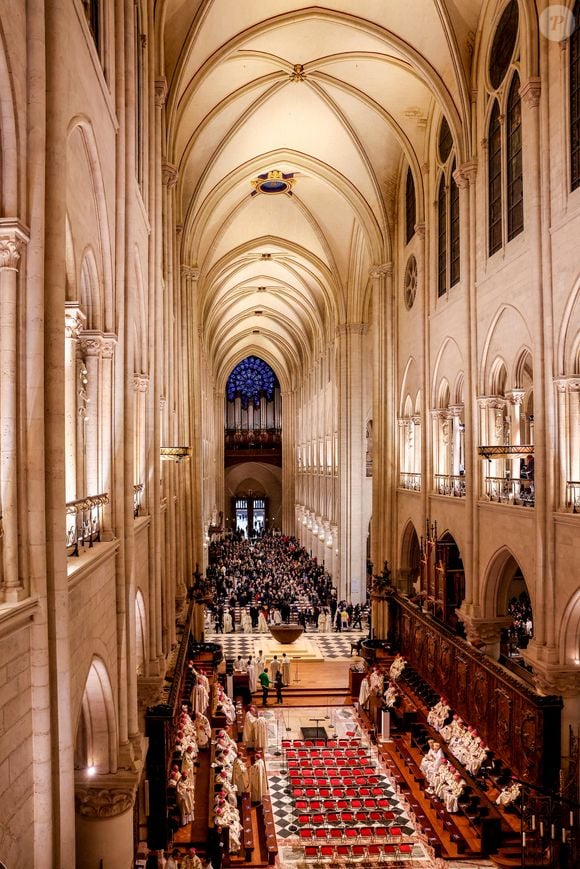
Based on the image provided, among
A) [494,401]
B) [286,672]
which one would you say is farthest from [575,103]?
[286,672]

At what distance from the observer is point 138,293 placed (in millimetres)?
12156

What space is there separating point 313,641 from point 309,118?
1752cm

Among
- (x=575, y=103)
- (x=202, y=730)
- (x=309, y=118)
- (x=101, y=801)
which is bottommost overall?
(x=202, y=730)

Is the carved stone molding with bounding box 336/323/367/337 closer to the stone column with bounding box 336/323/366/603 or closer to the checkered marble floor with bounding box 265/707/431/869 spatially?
the stone column with bounding box 336/323/366/603

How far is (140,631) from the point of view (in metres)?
12.3

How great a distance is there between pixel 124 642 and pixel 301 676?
49.4 ft

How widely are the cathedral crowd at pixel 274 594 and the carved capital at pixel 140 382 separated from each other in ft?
56.1

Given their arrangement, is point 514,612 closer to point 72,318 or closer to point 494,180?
point 494,180

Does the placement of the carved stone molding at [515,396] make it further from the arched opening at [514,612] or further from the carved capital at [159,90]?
the carved capital at [159,90]

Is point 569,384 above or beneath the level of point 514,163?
beneath

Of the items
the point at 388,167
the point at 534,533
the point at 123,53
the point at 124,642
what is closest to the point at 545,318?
the point at 534,533

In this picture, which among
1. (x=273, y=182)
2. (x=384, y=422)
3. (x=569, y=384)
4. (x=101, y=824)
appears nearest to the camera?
(x=101, y=824)

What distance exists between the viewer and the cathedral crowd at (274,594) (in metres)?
29.3

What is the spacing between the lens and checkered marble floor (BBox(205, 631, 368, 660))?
25688 mm
